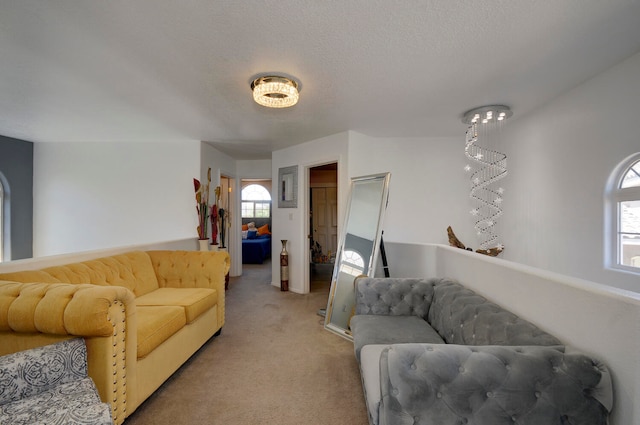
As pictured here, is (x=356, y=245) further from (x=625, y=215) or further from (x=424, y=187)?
(x=625, y=215)

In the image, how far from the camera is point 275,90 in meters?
2.22

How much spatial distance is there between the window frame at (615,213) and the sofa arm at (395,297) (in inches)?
59.1

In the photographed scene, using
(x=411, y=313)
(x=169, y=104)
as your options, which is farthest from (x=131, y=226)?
(x=411, y=313)

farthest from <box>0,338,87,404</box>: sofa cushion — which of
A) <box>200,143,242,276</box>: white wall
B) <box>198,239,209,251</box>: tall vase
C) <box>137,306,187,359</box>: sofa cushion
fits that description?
<box>200,143,242,276</box>: white wall

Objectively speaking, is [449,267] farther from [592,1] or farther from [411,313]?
[592,1]

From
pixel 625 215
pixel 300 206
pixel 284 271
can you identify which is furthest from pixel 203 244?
pixel 625 215

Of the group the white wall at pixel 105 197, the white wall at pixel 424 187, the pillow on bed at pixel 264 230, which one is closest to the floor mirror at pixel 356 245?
the white wall at pixel 424 187

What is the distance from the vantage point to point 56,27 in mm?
1704

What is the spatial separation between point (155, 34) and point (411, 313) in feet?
8.99

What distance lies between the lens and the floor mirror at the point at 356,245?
9.53 ft

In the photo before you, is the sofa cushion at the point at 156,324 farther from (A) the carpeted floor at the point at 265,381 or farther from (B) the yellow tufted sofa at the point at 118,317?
(A) the carpeted floor at the point at 265,381

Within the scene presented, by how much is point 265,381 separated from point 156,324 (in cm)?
89

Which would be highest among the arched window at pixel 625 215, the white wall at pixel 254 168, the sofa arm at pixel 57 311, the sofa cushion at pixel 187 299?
the white wall at pixel 254 168

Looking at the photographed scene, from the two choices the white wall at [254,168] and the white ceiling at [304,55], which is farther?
the white wall at [254,168]
